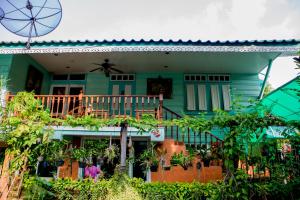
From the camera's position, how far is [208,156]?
6.19 m

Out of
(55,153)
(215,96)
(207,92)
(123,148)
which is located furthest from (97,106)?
(215,96)

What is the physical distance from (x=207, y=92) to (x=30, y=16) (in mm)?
7355

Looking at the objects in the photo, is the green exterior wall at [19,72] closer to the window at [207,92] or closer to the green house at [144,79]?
the green house at [144,79]

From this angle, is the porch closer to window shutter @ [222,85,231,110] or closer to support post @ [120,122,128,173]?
support post @ [120,122,128,173]

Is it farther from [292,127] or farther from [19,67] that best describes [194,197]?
[19,67]

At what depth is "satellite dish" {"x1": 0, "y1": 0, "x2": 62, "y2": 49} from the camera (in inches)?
276

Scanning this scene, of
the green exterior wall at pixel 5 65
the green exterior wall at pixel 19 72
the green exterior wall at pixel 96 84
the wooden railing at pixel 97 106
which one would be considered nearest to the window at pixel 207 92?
the wooden railing at pixel 97 106

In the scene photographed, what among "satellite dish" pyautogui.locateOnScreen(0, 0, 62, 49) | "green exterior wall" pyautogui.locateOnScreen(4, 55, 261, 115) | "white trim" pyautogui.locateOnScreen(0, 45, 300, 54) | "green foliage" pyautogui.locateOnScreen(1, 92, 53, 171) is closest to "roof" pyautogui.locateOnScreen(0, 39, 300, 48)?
"white trim" pyautogui.locateOnScreen(0, 45, 300, 54)

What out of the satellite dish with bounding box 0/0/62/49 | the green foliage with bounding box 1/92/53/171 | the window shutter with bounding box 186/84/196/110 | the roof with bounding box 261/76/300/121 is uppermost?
the satellite dish with bounding box 0/0/62/49

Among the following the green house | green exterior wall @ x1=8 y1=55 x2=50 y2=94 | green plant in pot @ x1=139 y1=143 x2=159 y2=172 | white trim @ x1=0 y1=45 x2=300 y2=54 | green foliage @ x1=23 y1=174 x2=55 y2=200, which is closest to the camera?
green foliage @ x1=23 y1=174 x2=55 y2=200

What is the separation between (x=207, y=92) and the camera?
35.9ft

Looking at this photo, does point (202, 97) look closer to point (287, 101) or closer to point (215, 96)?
point (215, 96)

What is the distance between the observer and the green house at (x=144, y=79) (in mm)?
9250

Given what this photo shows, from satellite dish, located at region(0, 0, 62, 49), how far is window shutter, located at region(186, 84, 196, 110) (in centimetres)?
597
